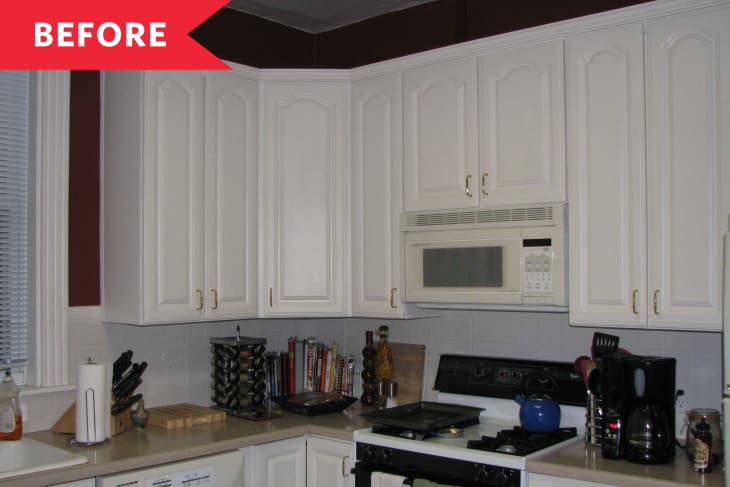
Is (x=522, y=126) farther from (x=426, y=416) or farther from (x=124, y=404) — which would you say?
(x=124, y=404)

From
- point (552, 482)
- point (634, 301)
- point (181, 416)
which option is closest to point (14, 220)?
point (181, 416)

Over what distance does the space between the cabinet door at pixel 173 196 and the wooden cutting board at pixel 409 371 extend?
1.01 metres

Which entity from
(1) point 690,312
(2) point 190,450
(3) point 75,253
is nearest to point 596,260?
(1) point 690,312

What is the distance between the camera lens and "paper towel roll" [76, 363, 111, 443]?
9.31ft

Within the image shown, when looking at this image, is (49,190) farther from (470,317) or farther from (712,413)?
(712,413)

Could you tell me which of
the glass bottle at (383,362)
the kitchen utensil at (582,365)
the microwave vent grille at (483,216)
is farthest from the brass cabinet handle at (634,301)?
the glass bottle at (383,362)

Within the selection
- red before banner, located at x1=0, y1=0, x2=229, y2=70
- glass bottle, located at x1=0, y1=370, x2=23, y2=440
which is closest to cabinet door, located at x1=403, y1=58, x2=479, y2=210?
red before banner, located at x1=0, y1=0, x2=229, y2=70

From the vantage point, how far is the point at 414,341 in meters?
3.72

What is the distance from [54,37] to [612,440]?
2.61 metres

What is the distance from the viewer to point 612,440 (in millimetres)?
2590

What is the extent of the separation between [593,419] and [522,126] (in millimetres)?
1150

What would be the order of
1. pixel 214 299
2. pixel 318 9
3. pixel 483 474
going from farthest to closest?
pixel 318 9 < pixel 214 299 < pixel 483 474

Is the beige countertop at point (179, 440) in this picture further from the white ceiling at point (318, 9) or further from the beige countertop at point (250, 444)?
the white ceiling at point (318, 9)

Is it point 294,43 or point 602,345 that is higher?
point 294,43
